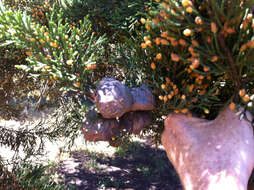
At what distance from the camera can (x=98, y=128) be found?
1669 millimetres

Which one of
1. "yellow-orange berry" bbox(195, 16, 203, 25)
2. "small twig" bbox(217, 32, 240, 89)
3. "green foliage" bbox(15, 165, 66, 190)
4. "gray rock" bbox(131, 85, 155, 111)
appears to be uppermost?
"yellow-orange berry" bbox(195, 16, 203, 25)

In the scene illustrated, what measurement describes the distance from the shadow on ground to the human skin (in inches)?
Answer: 128

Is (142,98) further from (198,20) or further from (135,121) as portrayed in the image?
(198,20)

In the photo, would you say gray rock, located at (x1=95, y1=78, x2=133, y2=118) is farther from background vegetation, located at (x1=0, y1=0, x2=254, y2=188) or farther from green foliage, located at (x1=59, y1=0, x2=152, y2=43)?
green foliage, located at (x1=59, y1=0, x2=152, y2=43)

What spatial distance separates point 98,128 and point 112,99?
1.01 feet

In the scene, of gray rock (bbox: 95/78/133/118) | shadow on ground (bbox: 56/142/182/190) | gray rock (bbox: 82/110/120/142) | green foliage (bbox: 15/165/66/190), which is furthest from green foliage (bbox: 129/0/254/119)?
shadow on ground (bbox: 56/142/182/190)

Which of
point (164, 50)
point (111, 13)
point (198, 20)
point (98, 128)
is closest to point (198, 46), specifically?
point (198, 20)

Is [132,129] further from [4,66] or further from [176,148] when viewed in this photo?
[4,66]

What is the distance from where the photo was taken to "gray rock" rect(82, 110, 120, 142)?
1675 mm

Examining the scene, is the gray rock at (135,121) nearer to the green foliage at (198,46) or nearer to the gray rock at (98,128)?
the gray rock at (98,128)

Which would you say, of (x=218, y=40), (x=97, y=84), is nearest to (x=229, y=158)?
(x=218, y=40)

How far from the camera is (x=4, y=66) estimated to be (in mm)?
2346

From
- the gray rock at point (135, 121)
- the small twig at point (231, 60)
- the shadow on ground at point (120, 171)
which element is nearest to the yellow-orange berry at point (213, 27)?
the small twig at point (231, 60)

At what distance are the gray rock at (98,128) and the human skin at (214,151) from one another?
1.49ft
